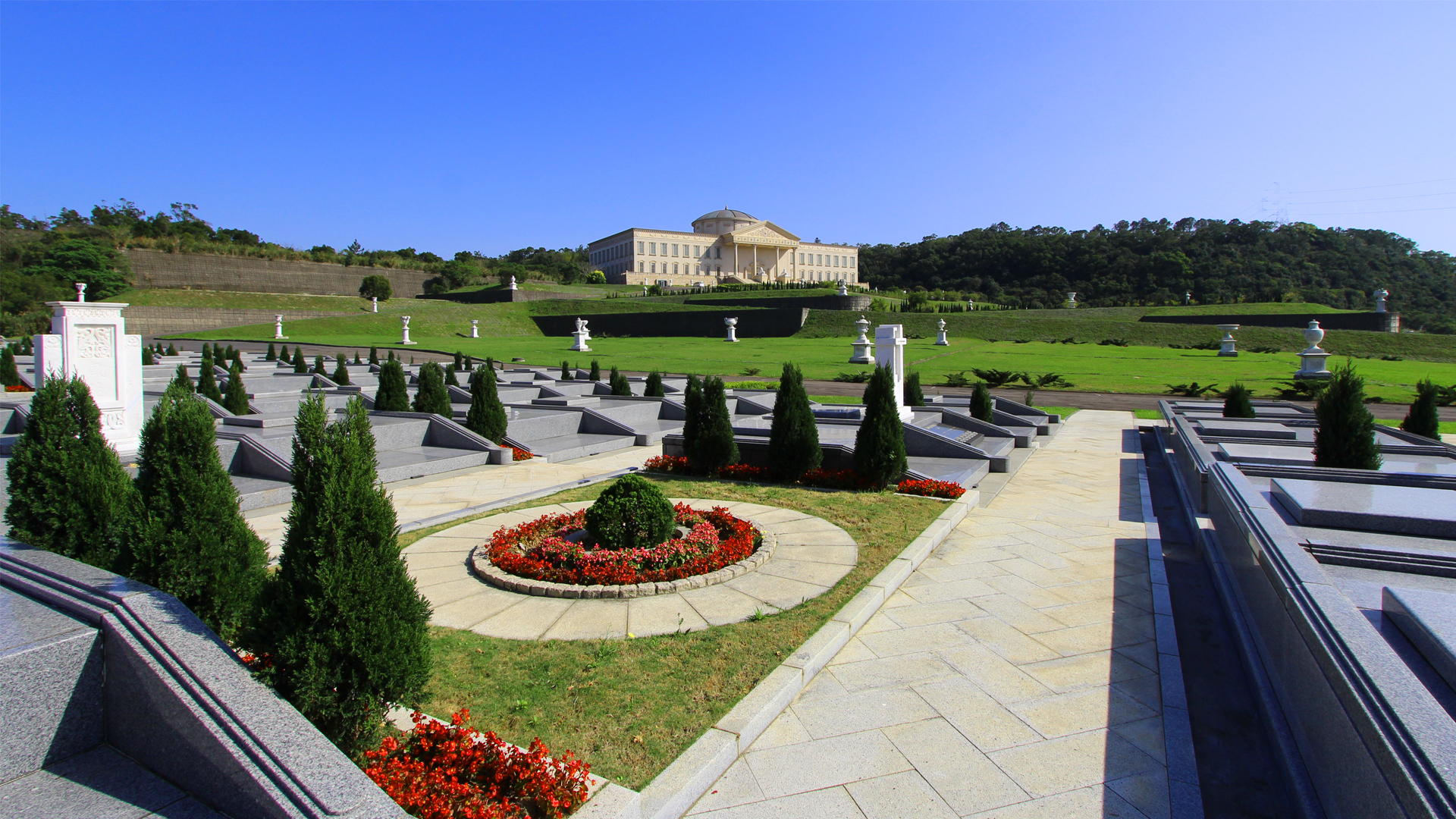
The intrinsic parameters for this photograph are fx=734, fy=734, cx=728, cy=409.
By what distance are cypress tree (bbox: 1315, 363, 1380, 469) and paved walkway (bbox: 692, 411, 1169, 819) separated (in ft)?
10.4

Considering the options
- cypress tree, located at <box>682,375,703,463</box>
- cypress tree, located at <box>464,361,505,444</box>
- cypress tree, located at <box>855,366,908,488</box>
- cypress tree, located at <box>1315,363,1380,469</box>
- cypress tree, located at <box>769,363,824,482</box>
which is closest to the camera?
cypress tree, located at <box>1315,363,1380,469</box>

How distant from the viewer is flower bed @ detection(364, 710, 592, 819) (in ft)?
8.72

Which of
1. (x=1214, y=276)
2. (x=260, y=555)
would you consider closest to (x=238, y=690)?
(x=260, y=555)

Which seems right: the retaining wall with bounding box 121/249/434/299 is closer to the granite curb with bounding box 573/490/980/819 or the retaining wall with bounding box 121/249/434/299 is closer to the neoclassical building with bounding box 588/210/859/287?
the neoclassical building with bounding box 588/210/859/287

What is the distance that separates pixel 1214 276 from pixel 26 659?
257ft

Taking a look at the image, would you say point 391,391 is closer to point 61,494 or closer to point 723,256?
point 61,494

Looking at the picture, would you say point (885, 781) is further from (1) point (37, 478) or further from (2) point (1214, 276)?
(2) point (1214, 276)

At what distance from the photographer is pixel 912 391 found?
15.2m

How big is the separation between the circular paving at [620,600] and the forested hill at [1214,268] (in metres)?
67.3

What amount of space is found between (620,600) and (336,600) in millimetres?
2729

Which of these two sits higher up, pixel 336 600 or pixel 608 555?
pixel 336 600

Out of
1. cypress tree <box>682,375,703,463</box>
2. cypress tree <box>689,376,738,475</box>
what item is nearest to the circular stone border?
cypress tree <box>689,376,738,475</box>

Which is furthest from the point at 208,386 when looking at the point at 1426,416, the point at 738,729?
the point at 1426,416

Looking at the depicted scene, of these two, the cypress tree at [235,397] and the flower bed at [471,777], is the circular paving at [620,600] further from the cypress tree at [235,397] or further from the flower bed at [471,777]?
the cypress tree at [235,397]
